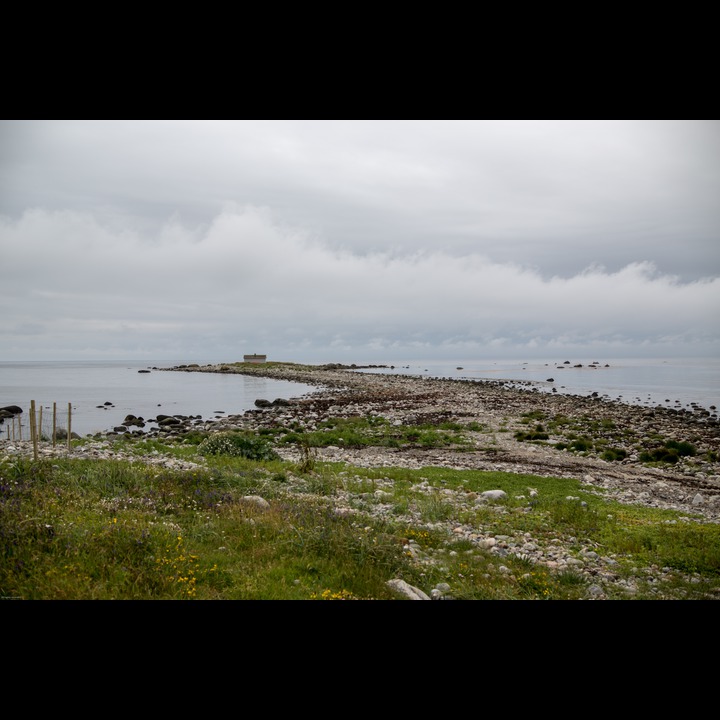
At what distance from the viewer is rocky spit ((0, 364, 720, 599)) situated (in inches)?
364

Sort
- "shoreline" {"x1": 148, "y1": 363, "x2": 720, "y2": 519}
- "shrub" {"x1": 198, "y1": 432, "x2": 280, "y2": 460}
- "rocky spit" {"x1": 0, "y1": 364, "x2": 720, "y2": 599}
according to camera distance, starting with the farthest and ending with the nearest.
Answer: "shrub" {"x1": 198, "y1": 432, "x2": 280, "y2": 460}
"shoreline" {"x1": 148, "y1": 363, "x2": 720, "y2": 519}
"rocky spit" {"x1": 0, "y1": 364, "x2": 720, "y2": 599}

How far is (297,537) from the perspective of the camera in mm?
8289

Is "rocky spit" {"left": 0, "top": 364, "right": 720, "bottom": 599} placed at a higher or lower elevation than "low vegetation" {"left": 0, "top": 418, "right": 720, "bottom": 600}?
lower

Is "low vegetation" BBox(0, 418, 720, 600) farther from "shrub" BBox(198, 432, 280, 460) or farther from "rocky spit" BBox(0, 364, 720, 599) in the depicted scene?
"shrub" BBox(198, 432, 280, 460)

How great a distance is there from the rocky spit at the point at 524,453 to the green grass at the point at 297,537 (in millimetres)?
220

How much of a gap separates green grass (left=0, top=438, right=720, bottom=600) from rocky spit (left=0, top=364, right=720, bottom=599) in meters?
0.22

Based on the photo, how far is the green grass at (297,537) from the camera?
6.33m

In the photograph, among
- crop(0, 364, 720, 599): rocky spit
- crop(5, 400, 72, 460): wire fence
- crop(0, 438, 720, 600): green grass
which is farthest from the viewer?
crop(5, 400, 72, 460): wire fence

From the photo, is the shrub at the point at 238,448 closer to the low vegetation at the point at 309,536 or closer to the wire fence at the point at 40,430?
the low vegetation at the point at 309,536

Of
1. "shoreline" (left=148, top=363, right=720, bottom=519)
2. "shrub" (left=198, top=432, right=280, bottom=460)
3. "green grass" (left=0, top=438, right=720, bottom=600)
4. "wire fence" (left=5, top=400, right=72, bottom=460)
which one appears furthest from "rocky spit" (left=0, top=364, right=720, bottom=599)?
"shrub" (left=198, top=432, right=280, bottom=460)

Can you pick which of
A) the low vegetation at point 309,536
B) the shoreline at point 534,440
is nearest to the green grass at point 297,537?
the low vegetation at point 309,536

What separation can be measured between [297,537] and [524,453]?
15.9 m
